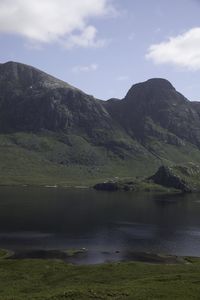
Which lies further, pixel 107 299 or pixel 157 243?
pixel 157 243

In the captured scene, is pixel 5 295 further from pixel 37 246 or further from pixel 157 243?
pixel 157 243

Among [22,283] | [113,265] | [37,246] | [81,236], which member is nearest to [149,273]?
[113,265]

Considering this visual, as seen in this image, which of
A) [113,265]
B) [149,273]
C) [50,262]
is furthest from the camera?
[50,262]

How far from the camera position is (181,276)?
329ft

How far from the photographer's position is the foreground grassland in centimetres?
7656

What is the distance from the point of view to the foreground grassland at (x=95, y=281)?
76.6 meters

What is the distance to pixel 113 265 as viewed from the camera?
126 meters

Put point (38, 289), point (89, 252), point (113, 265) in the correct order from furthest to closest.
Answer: point (89, 252) → point (113, 265) → point (38, 289)

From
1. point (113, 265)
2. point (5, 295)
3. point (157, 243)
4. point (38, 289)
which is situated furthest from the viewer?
point (157, 243)

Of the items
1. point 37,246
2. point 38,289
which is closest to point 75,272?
point 38,289

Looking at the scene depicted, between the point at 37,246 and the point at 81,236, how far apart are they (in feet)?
104

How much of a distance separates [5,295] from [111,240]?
351 ft

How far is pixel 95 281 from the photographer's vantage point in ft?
334

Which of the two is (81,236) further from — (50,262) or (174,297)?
(174,297)
